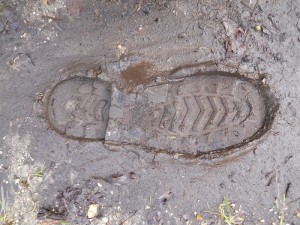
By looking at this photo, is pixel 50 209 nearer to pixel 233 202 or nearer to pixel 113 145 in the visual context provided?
pixel 113 145

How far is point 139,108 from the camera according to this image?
128 inches

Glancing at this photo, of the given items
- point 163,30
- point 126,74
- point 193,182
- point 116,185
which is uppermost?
point 163,30

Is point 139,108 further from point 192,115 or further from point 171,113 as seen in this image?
point 192,115

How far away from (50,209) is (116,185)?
0.50 m

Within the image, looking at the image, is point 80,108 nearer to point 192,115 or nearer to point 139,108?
point 139,108

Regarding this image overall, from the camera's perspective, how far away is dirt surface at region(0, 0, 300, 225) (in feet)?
10.3

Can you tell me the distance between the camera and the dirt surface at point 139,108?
3.15 m

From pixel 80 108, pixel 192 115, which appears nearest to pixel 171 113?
pixel 192 115

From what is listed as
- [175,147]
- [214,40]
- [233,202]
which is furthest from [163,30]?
[233,202]

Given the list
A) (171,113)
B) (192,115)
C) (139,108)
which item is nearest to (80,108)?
(139,108)

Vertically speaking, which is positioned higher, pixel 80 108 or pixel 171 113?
pixel 171 113

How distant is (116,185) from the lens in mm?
3207

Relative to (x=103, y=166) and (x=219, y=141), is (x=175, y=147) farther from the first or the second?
(x=103, y=166)

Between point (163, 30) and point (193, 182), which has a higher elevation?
point (163, 30)
